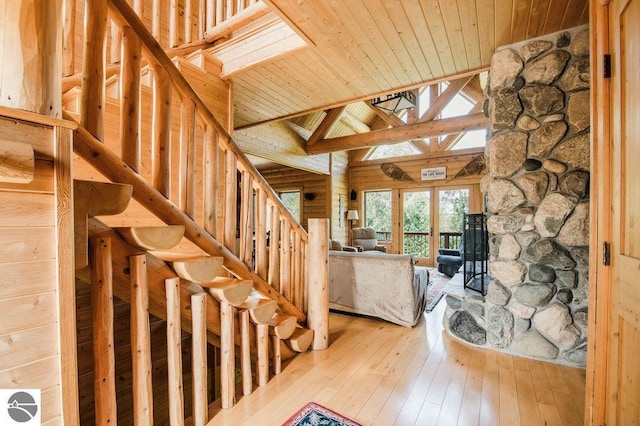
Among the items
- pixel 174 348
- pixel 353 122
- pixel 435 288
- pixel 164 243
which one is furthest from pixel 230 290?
pixel 353 122

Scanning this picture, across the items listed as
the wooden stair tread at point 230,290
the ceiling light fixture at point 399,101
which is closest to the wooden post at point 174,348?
the wooden stair tread at point 230,290

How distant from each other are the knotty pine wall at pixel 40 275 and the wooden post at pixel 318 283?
1.87 m

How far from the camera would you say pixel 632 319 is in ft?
3.67

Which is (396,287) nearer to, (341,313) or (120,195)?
(341,313)

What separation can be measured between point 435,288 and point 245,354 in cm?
401

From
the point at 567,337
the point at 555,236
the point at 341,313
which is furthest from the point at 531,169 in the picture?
the point at 341,313

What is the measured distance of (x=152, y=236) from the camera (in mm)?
1418

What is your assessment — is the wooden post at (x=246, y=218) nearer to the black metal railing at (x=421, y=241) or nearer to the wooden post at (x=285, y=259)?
the wooden post at (x=285, y=259)

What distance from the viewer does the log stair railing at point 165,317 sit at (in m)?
1.38

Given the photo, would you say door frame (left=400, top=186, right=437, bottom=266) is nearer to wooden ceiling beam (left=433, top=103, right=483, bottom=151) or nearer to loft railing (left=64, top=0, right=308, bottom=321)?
wooden ceiling beam (left=433, top=103, right=483, bottom=151)

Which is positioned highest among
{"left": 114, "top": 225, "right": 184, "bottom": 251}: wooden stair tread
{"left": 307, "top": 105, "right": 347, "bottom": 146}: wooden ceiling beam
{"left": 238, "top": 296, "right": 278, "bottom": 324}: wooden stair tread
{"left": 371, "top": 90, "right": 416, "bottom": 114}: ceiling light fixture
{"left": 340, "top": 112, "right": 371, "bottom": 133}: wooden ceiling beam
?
{"left": 340, "top": 112, "right": 371, "bottom": 133}: wooden ceiling beam

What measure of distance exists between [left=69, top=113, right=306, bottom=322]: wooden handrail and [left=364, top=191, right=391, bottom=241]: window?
6.64m

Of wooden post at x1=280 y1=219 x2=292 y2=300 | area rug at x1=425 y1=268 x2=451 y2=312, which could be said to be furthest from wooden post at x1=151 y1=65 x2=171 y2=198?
area rug at x1=425 y1=268 x2=451 y2=312

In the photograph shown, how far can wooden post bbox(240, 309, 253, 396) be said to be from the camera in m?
2.05
